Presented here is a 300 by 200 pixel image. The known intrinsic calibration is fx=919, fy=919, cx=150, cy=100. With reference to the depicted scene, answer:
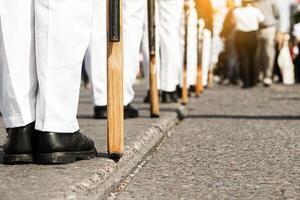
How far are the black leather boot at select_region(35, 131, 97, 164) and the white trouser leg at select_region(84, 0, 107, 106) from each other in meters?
2.34

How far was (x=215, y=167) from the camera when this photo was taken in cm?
421

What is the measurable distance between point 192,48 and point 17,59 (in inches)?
276

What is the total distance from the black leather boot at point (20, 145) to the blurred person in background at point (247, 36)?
12.8m

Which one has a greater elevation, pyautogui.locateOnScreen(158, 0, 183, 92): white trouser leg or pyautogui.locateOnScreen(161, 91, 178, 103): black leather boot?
pyautogui.locateOnScreen(158, 0, 183, 92): white trouser leg

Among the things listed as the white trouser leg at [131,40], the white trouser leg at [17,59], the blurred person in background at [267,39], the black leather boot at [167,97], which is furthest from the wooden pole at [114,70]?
the blurred person in background at [267,39]

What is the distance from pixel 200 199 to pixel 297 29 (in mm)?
17152

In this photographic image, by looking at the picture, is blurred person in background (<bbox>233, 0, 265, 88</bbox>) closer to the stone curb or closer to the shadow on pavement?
the shadow on pavement

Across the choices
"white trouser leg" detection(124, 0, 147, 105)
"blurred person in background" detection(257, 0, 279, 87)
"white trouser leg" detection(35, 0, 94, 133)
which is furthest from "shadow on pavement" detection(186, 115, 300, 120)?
"blurred person in background" detection(257, 0, 279, 87)

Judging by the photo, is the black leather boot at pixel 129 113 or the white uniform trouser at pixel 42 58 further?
the black leather boot at pixel 129 113

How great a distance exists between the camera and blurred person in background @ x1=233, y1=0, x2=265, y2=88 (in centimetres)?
1648

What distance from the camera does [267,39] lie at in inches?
648

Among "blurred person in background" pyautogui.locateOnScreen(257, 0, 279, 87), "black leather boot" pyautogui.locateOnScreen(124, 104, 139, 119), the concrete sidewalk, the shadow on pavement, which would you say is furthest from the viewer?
"blurred person in background" pyautogui.locateOnScreen(257, 0, 279, 87)

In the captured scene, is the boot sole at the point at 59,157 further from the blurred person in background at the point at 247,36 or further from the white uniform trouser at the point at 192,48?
the blurred person in background at the point at 247,36

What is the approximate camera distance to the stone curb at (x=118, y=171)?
332 cm
